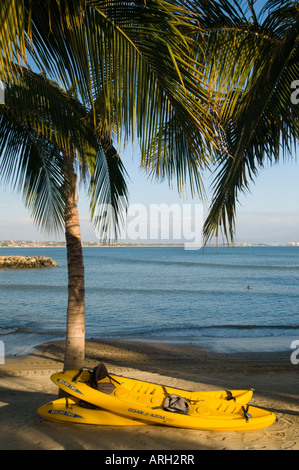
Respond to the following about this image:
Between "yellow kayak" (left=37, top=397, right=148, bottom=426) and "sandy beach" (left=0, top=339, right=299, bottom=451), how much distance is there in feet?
0.29

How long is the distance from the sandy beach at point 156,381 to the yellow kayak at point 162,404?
0.17 m

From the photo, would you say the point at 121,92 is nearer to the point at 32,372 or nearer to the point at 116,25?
the point at 116,25

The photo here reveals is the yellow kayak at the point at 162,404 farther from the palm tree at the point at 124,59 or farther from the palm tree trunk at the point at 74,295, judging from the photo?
the palm tree at the point at 124,59

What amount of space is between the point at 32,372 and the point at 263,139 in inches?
294

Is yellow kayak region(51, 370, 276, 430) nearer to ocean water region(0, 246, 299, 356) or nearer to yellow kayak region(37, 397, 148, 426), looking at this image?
yellow kayak region(37, 397, 148, 426)

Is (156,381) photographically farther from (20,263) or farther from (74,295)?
(20,263)

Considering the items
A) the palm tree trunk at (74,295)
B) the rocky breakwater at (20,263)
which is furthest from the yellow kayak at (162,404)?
the rocky breakwater at (20,263)

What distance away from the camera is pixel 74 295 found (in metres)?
6.74

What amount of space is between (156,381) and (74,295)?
328 centimetres

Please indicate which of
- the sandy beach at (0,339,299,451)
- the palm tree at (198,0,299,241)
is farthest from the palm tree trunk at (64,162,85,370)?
the palm tree at (198,0,299,241)

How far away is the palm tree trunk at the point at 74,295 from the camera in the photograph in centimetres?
672

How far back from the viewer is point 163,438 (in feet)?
18.1

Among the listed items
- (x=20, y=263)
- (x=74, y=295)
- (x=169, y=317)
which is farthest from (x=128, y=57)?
(x=20, y=263)

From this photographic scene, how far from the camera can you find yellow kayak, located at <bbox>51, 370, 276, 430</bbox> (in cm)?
561
